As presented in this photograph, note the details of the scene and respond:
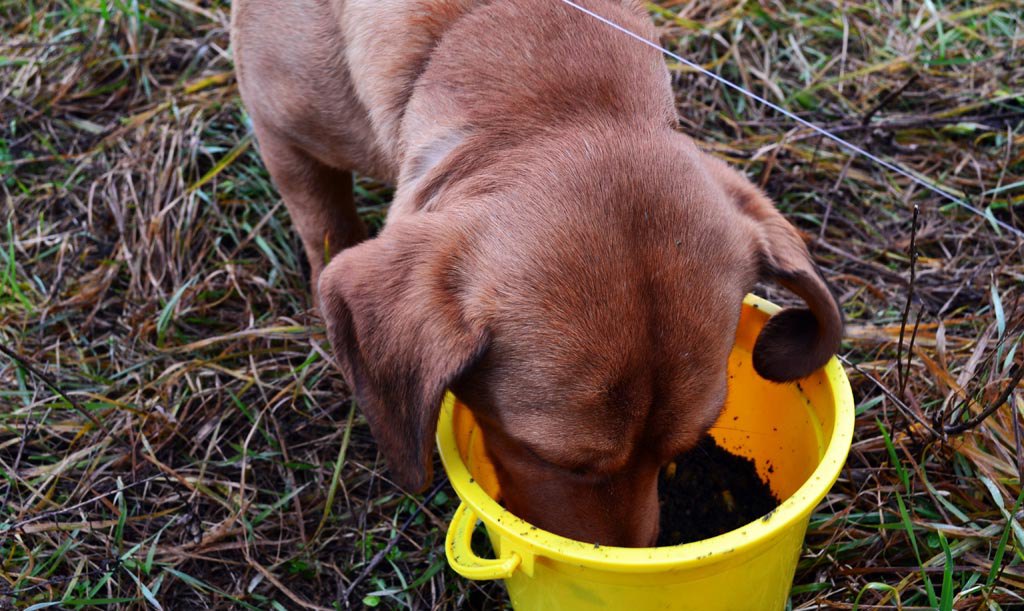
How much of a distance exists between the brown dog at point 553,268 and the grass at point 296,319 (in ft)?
2.01

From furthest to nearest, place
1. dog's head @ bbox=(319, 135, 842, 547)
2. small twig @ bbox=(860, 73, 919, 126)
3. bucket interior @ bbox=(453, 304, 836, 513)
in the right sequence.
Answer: small twig @ bbox=(860, 73, 919, 126), bucket interior @ bbox=(453, 304, 836, 513), dog's head @ bbox=(319, 135, 842, 547)

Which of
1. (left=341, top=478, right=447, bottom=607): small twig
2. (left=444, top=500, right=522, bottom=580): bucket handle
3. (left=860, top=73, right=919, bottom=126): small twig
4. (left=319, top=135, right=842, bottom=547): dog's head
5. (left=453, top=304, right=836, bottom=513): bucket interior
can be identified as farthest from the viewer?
(left=860, top=73, right=919, bottom=126): small twig

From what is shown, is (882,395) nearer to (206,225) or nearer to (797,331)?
(797,331)

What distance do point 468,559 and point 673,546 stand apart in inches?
17.0

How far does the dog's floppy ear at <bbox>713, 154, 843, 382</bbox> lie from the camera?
2096 millimetres

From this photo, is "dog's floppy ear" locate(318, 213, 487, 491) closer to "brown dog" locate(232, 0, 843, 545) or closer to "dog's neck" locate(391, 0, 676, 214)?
"brown dog" locate(232, 0, 843, 545)

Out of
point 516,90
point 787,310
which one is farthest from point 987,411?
point 516,90

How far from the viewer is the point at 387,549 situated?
2.59 meters

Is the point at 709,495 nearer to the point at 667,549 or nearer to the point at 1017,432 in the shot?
the point at 1017,432

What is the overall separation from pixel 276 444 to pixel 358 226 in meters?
0.82

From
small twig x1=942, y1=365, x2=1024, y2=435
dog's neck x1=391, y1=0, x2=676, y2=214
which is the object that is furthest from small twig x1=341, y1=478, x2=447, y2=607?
small twig x1=942, y1=365, x2=1024, y2=435

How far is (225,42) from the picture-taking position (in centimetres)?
441

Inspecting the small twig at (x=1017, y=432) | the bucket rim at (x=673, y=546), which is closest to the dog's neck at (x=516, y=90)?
the bucket rim at (x=673, y=546)

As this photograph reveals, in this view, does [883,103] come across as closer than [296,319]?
No
